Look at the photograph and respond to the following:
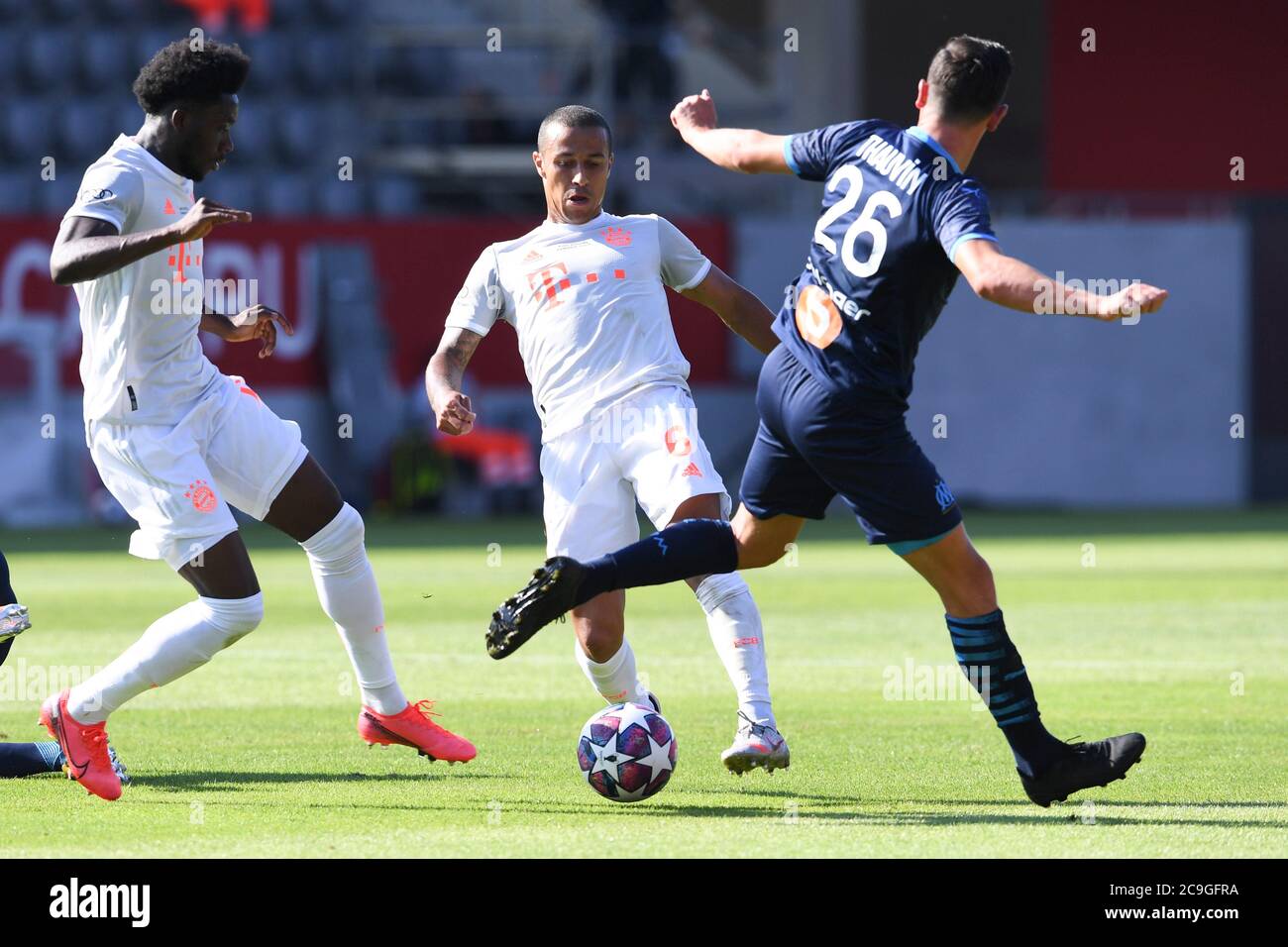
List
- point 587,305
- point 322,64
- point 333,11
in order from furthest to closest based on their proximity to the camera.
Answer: point 333,11, point 322,64, point 587,305

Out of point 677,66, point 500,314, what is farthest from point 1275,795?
point 677,66

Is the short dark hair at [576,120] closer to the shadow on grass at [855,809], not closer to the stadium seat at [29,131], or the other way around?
the shadow on grass at [855,809]

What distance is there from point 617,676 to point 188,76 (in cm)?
242

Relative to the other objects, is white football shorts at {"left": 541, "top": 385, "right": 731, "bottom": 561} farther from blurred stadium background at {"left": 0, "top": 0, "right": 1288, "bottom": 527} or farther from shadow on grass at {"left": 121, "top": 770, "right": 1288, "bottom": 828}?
blurred stadium background at {"left": 0, "top": 0, "right": 1288, "bottom": 527}

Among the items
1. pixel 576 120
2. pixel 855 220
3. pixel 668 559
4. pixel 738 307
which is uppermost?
pixel 576 120

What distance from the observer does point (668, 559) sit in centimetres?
602

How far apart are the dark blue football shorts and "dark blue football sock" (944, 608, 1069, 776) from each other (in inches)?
12.5

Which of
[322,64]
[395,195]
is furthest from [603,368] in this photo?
[322,64]

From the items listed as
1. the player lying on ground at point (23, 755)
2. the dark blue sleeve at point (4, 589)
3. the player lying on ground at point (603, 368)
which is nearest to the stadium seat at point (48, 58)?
the dark blue sleeve at point (4, 589)

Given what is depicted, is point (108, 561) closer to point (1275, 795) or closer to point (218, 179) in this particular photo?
point (218, 179)

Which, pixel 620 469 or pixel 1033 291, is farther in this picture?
pixel 620 469

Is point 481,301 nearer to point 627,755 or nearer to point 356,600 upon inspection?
point 356,600

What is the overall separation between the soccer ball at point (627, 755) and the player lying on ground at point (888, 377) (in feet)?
1.58

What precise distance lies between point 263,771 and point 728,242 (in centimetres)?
1978
